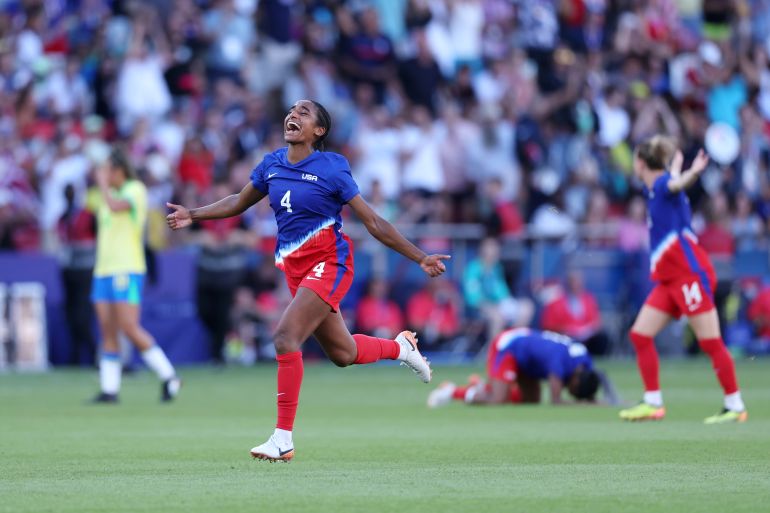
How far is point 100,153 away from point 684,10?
47.3 feet

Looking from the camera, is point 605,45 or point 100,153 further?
point 605,45

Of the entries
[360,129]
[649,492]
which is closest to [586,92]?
[360,129]

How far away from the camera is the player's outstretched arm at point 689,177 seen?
13.4m

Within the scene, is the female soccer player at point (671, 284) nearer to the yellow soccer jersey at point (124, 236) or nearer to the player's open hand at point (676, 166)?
the player's open hand at point (676, 166)

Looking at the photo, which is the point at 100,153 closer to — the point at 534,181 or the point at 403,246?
the point at 534,181

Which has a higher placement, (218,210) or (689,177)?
(689,177)

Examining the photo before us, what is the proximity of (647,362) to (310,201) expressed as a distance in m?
5.02

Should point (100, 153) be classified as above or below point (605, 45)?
below

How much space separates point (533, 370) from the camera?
15953 mm

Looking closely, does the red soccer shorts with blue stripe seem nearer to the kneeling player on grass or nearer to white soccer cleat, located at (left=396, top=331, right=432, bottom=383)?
white soccer cleat, located at (left=396, top=331, right=432, bottom=383)

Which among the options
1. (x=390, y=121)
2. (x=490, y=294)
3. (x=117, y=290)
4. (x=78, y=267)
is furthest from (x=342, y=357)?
(x=390, y=121)

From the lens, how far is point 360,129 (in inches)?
1037

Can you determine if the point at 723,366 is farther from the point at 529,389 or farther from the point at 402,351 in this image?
the point at 402,351

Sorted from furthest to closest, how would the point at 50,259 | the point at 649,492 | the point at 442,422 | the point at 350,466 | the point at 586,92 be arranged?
the point at 586,92, the point at 50,259, the point at 442,422, the point at 350,466, the point at 649,492
